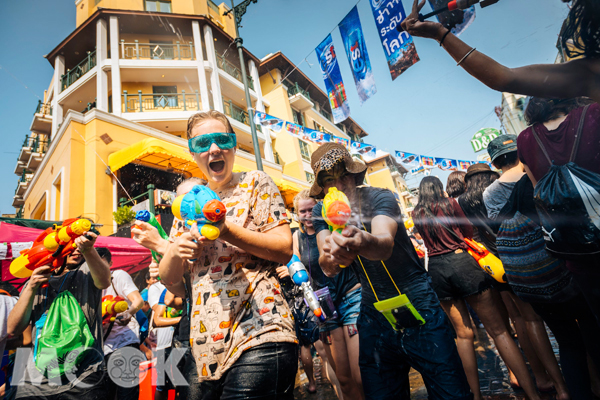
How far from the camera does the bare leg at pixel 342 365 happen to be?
2564mm

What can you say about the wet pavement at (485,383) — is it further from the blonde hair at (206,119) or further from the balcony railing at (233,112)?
the balcony railing at (233,112)

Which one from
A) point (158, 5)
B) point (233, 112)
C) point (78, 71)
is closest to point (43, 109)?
point (78, 71)

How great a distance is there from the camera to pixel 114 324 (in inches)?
131

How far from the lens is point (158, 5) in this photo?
16297 mm

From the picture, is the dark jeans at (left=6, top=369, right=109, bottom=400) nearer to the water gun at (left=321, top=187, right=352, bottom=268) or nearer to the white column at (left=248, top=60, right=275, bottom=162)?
the water gun at (left=321, top=187, right=352, bottom=268)

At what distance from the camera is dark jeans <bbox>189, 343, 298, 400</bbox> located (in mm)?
1251

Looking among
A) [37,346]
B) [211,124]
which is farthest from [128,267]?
[211,124]

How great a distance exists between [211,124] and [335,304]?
80.1 inches

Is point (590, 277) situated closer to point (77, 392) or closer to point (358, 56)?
point (77, 392)

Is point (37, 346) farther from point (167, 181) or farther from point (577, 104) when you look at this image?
point (167, 181)

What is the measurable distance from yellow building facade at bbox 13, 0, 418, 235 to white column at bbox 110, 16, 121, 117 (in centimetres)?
4

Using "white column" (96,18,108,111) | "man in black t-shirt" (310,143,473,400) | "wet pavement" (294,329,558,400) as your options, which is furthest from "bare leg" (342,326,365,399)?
"white column" (96,18,108,111)

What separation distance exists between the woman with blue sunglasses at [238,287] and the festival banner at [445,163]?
1377 centimetres

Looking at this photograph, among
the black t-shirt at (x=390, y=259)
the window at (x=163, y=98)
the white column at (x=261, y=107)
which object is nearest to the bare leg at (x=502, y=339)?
the black t-shirt at (x=390, y=259)
